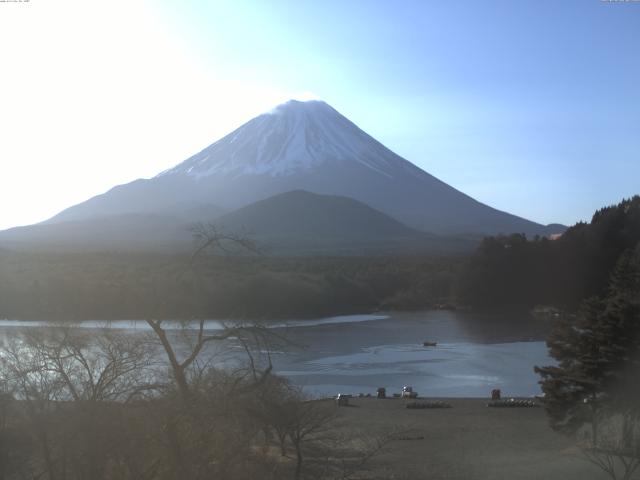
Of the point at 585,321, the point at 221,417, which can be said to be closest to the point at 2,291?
the point at 585,321

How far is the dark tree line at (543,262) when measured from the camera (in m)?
34.2

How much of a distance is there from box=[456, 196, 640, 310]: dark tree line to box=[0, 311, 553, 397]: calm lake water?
A: 4.18 metres

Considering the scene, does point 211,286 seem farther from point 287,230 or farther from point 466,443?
point 287,230

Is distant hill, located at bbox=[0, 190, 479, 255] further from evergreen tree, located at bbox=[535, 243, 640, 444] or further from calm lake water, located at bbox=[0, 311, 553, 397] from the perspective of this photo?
evergreen tree, located at bbox=[535, 243, 640, 444]

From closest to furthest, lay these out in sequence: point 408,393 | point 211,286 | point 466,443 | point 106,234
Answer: point 466,443
point 408,393
point 211,286
point 106,234

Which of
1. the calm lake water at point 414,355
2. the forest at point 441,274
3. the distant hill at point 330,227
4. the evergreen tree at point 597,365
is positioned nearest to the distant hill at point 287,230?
the distant hill at point 330,227

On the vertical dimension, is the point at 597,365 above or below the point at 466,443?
above

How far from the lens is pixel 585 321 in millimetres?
10516

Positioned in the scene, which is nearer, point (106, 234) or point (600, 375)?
point (600, 375)

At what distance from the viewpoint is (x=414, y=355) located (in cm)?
2170

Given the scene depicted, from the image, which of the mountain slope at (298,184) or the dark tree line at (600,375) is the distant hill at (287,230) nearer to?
the mountain slope at (298,184)

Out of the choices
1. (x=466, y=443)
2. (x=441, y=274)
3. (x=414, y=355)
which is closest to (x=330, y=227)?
(x=441, y=274)

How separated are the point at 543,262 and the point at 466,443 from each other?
26.2 m

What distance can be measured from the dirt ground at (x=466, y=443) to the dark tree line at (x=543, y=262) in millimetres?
20950
